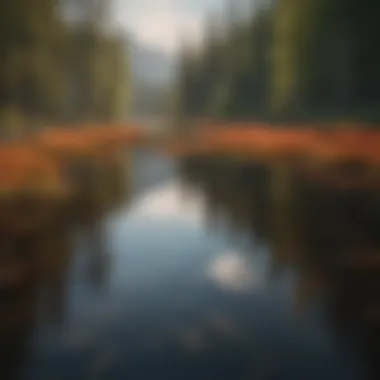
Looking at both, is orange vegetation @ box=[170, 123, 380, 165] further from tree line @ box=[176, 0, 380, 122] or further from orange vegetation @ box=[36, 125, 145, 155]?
orange vegetation @ box=[36, 125, 145, 155]

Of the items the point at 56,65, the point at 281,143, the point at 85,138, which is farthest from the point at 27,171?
the point at 281,143

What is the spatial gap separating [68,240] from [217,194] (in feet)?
4.36

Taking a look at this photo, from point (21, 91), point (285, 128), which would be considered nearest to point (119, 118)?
point (21, 91)

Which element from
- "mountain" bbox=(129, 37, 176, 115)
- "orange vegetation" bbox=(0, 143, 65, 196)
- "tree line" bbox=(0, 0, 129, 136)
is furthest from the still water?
"tree line" bbox=(0, 0, 129, 136)

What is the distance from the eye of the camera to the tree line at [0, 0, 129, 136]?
3.75m

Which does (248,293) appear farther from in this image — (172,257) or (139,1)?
(139,1)

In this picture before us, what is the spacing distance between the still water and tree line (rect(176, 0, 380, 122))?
113 cm

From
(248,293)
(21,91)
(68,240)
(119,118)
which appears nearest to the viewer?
(248,293)

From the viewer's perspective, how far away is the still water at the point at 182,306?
2.07m

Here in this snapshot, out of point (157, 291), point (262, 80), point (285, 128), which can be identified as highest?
point (262, 80)

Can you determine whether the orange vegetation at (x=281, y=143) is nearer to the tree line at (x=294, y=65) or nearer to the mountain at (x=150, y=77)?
the tree line at (x=294, y=65)

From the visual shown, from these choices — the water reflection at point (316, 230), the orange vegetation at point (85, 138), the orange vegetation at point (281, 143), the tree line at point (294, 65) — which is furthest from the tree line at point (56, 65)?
the water reflection at point (316, 230)

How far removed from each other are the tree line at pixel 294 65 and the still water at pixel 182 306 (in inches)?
44.6

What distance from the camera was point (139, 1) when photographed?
11.6 feet
